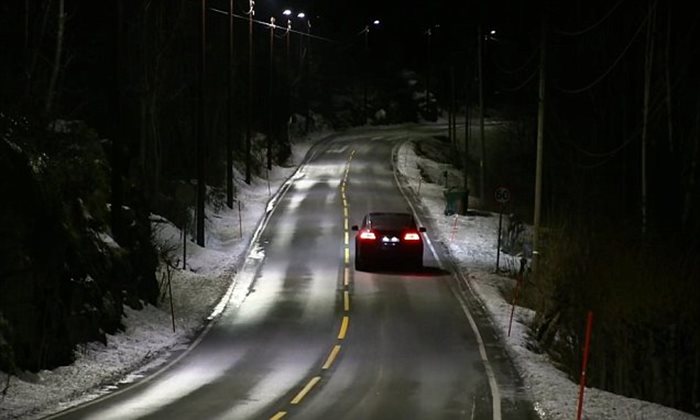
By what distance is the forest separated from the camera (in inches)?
699

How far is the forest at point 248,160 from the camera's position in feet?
58.3

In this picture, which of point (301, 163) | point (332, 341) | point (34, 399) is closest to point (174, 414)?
point (34, 399)

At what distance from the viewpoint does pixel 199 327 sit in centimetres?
2223

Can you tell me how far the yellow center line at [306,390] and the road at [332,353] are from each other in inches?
2.1

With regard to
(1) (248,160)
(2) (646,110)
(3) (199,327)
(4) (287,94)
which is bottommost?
(3) (199,327)

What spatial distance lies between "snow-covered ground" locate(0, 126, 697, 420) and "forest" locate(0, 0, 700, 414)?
1.88 ft

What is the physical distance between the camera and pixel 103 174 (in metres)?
23.0

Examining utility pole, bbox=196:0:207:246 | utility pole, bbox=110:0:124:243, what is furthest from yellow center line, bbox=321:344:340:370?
utility pole, bbox=196:0:207:246

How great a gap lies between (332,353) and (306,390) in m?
3.44

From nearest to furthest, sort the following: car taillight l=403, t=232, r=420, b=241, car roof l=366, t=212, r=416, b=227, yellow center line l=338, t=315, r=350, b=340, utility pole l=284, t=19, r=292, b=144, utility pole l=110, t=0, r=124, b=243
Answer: yellow center line l=338, t=315, r=350, b=340, utility pole l=110, t=0, r=124, b=243, car taillight l=403, t=232, r=420, b=241, car roof l=366, t=212, r=416, b=227, utility pole l=284, t=19, r=292, b=144

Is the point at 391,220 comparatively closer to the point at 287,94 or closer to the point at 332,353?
the point at 332,353

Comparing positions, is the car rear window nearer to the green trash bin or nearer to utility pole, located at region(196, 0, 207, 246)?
utility pole, located at region(196, 0, 207, 246)

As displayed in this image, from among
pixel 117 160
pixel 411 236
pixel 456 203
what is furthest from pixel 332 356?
pixel 456 203

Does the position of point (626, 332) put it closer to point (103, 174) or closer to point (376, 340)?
point (376, 340)
